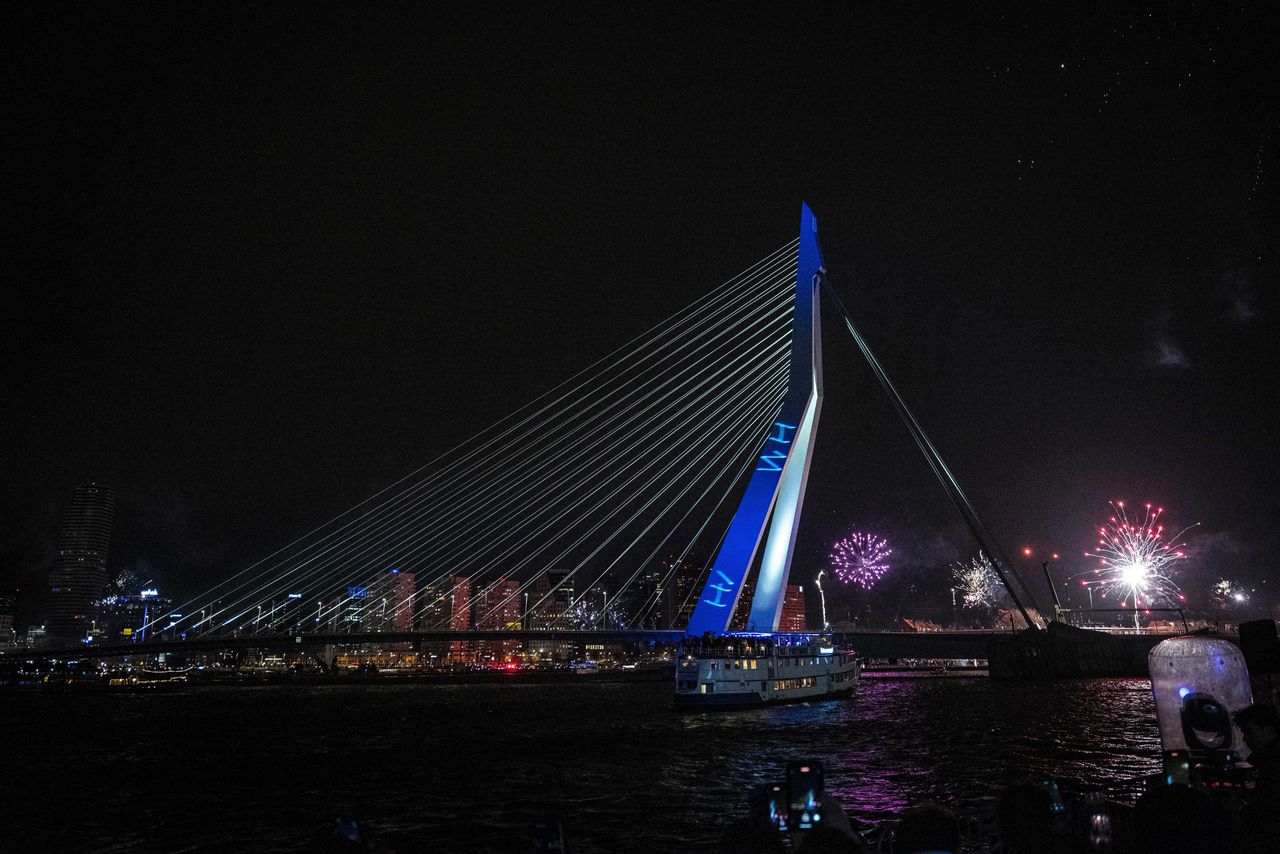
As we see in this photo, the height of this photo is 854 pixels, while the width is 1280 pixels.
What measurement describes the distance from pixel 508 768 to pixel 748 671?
22.7 m

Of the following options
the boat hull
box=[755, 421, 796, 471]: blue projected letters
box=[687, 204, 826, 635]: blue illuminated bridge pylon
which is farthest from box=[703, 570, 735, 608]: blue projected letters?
box=[755, 421, 796, 471]: blue projected letters

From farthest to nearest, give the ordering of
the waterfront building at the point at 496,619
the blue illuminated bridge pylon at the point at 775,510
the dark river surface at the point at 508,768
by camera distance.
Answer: the waterfront building at the point at 496,619
the blue illuminated bridge pylon at the point at 775,510
the dark river surface at the point at 508,768

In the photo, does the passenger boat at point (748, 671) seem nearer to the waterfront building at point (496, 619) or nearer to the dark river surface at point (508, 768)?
the dark river surface at point (508, 768)

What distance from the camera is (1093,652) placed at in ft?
259

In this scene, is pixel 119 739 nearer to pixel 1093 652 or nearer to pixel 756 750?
pixel 756 750

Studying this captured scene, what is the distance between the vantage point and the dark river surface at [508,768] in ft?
52.0

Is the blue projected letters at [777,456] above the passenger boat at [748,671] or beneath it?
above

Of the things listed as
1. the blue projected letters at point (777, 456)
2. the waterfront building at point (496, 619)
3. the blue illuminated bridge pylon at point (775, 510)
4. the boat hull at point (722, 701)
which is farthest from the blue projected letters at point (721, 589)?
the waterfront building at point (496, 619)

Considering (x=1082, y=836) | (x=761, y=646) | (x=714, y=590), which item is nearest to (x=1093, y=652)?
(x=761, y=646)

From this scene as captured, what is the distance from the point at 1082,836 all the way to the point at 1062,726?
2818cm

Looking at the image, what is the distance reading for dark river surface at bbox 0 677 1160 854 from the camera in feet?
52.0

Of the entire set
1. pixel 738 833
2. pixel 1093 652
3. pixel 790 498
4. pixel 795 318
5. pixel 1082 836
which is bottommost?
pixel 1093 652

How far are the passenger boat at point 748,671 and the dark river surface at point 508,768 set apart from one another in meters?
1.49

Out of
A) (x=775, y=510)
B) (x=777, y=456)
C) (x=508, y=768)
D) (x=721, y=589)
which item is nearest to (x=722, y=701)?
(x=721, y=589)
